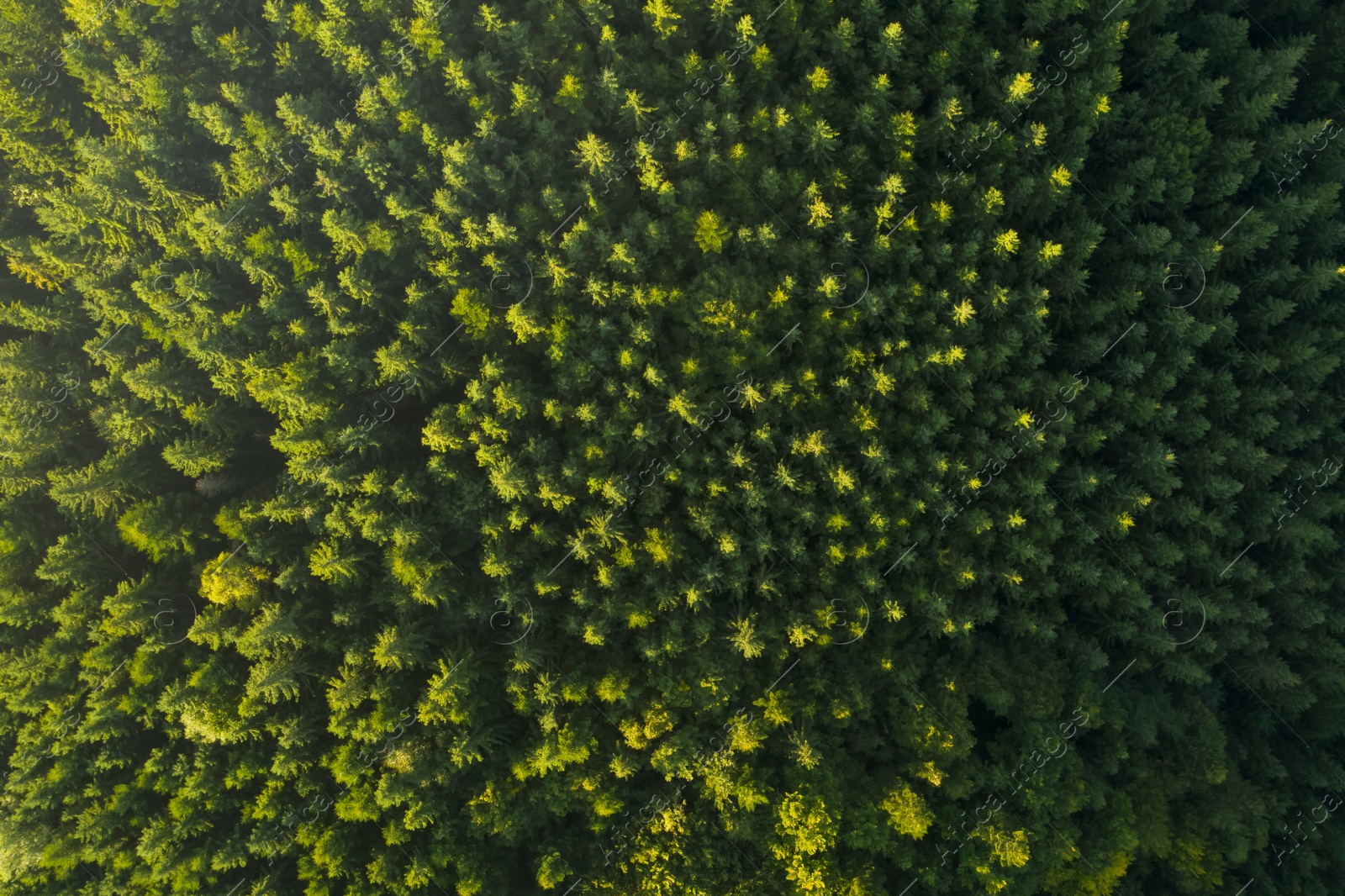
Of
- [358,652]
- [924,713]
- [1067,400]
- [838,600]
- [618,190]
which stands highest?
[618,190]

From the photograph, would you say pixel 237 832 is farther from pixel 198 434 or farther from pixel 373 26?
pixel 373 26

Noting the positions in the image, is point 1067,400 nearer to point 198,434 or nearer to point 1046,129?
point 1046,129

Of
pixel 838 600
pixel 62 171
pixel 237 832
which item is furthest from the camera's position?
pixel 62 171

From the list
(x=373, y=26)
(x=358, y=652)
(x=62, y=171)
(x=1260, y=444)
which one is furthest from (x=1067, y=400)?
(x=62, y=171)

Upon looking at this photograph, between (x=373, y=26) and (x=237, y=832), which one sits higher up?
(x=373, y=26)

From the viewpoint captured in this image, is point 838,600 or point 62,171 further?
point 62,171

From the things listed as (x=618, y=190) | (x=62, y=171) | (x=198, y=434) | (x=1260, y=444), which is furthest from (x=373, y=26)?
(x=1260, y=444)

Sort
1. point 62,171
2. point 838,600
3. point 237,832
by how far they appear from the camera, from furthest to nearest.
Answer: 1. point 62,171
2. point 838,600
3. point 237,832
